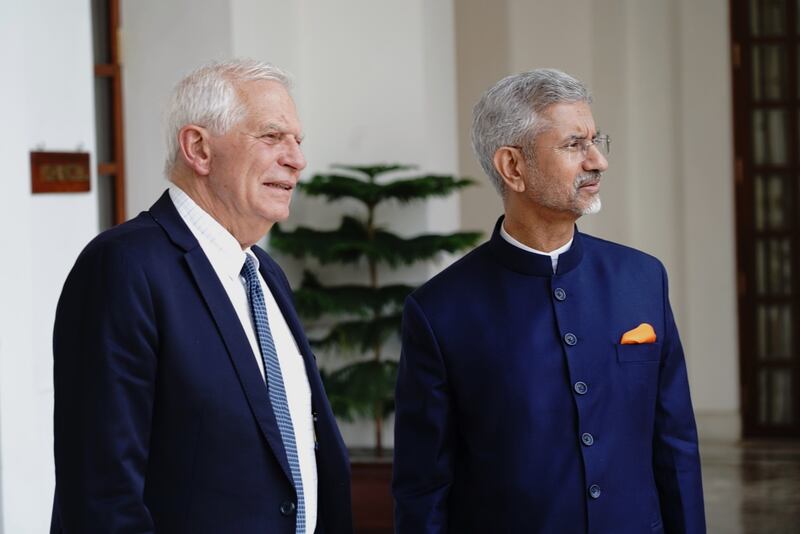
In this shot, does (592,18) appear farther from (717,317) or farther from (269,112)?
(269,112)

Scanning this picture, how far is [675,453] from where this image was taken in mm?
2340

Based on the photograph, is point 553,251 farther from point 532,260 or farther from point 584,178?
point 584,178

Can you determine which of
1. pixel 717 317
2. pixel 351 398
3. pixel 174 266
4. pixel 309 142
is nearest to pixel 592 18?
pixel 717 317

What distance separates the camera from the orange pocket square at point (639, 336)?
2328mm

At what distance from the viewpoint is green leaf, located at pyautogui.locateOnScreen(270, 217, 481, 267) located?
5520 millimetres

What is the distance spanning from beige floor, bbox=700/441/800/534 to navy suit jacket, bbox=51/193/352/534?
13.7 feet

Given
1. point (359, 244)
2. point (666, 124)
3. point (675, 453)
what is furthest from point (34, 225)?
point (666, 124)

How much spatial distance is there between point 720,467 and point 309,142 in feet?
10.3

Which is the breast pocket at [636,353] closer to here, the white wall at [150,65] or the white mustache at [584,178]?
the white mustache at [584,178]

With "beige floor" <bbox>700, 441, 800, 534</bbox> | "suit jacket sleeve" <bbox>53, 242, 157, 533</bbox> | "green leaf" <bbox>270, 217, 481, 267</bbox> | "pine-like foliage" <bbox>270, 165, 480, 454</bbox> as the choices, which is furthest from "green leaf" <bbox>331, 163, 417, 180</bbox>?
"suit jacket sleeve" <bbox>53, 242, 157, 533</bbox>

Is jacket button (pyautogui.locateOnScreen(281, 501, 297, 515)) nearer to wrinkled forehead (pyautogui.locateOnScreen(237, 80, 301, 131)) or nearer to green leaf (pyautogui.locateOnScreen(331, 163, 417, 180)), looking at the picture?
wrinkled forehead (pyautogui.locateOnScreen(237, 80, 301, 131))

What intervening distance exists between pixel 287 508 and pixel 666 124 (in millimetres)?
6427

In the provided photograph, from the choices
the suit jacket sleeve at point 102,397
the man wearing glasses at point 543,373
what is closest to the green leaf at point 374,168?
the man wearing glasses at point 543,373

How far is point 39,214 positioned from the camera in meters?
3.86
